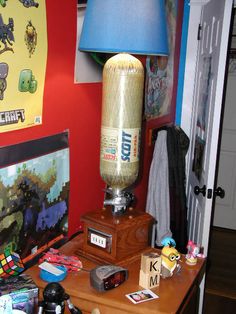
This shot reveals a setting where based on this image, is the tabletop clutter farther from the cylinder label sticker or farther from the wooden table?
the cylinder label sticker

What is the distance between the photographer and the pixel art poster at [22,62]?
45.9 inches

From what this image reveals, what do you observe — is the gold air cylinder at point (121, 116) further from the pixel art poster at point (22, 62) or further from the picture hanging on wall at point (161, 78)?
the picture hanging on wall at point (161, 78)

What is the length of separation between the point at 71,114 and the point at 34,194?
1.14ft

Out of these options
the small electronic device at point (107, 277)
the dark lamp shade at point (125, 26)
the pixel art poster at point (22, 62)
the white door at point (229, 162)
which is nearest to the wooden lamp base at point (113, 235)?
the small electronic device at point (107, 277)

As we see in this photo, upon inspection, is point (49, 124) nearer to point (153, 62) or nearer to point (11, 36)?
point (11, 36)

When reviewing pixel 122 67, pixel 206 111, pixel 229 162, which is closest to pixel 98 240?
pixel 122 67

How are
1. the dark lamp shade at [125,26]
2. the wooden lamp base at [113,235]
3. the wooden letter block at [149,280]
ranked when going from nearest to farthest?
the dark lamp shade at [125,26] → the wooden letter block at [149,280] → the wooden lamp base at [113,235]

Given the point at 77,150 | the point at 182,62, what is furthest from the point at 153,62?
the point at 77,150

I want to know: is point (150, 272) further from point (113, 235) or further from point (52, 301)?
point (52, 301)

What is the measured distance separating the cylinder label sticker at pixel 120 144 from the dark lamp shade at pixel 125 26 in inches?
11.0

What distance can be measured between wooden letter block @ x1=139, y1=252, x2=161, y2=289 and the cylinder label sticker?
0.33 metres

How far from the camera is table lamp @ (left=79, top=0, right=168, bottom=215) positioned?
3.77ft

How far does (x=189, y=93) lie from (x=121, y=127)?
1.60 metres

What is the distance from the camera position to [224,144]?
3.88m
